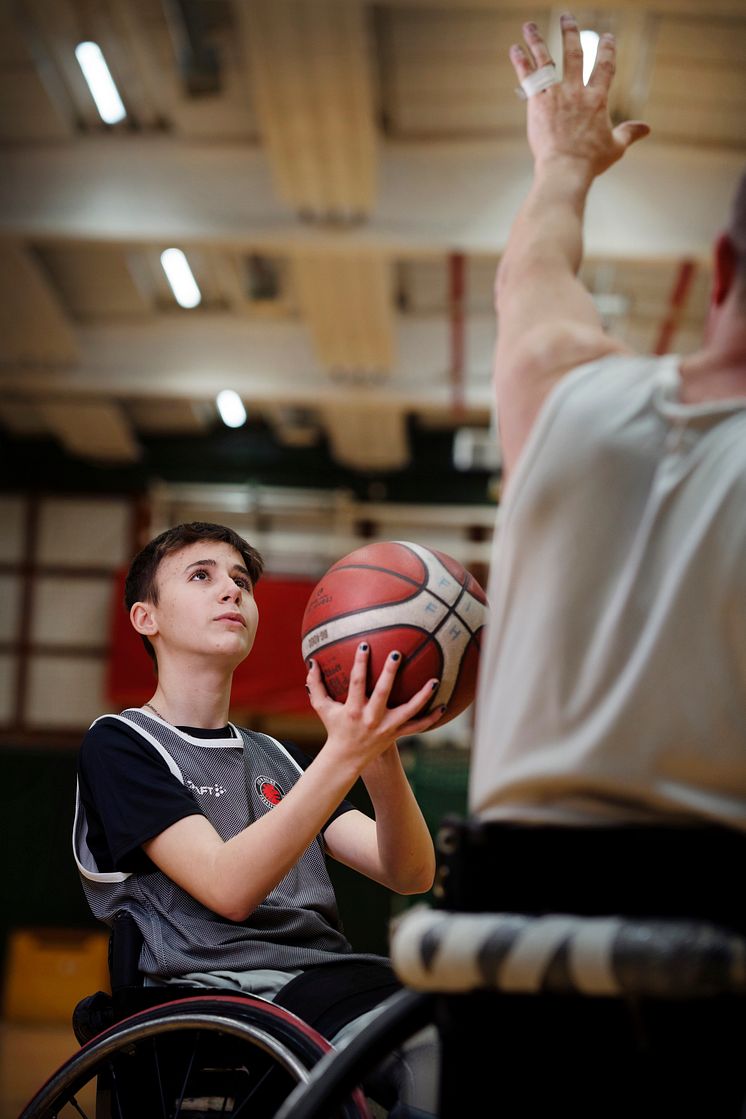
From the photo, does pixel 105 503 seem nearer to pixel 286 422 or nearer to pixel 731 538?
pixel 286 422

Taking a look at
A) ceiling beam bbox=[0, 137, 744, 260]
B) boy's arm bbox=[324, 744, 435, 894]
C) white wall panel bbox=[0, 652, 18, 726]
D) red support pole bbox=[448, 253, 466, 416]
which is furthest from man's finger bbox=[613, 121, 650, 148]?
white wall panel bbox=[0, 652, 18, 726]

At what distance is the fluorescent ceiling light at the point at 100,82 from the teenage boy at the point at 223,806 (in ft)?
17.4

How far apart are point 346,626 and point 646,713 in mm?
846

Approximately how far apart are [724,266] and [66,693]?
12.4 m

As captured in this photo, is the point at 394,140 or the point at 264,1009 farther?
the point at 394,140

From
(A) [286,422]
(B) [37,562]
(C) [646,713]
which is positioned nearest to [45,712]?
(B) [37,562]

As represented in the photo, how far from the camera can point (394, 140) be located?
7824mm

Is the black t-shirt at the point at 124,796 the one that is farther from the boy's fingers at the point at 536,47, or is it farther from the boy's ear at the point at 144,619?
the boy's fingers at the point at 536,47

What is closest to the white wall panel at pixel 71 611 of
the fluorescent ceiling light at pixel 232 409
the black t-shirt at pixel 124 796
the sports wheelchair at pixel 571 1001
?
the fluorescent ceiling light at pixel 232 409

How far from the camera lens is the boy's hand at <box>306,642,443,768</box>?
6.49ft

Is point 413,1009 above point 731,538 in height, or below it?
below

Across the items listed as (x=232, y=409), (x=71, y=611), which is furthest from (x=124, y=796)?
(x=71, y=611)

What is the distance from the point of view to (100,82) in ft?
23.5

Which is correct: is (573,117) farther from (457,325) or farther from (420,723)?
(457,325)
